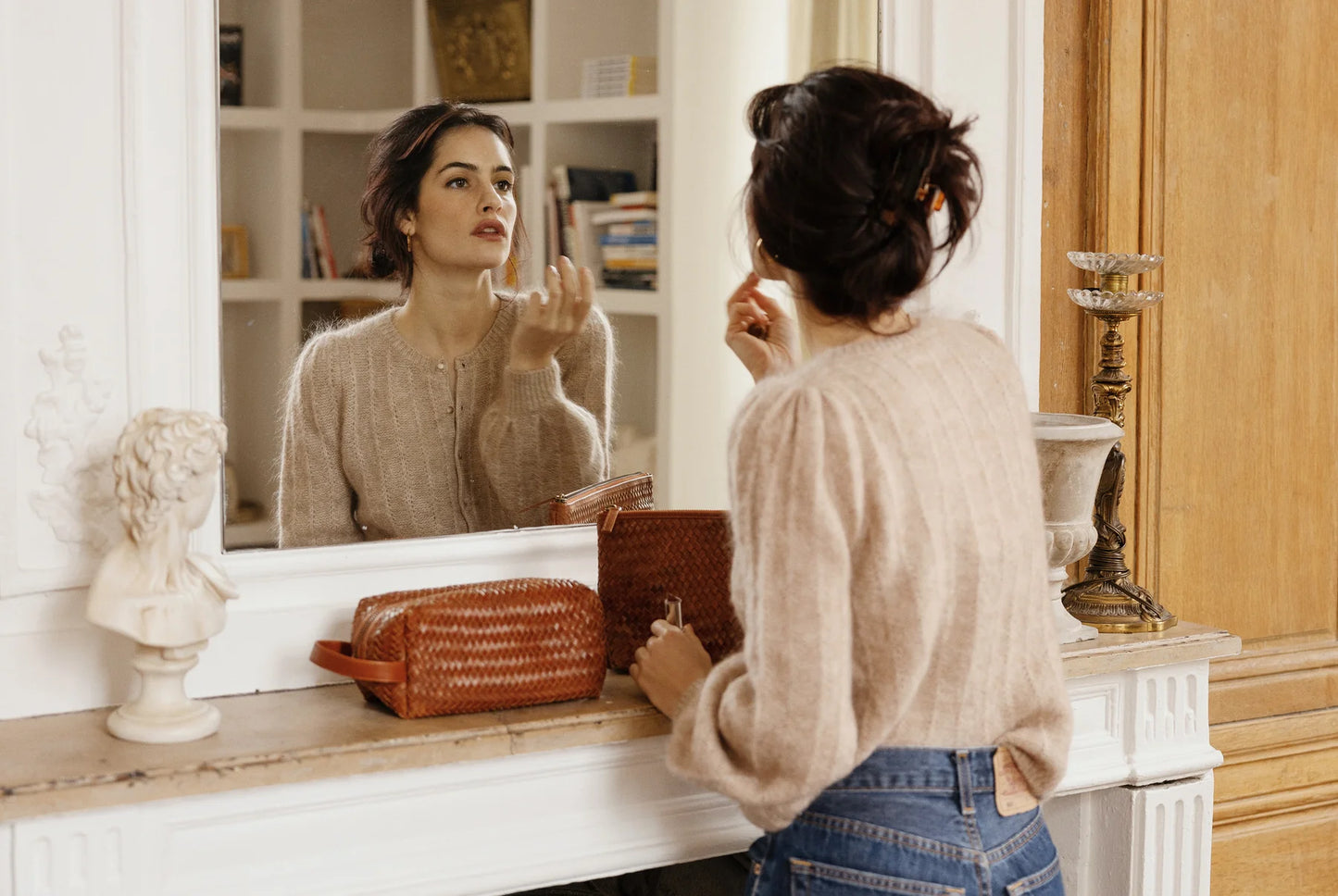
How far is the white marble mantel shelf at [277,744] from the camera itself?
151 centimetres

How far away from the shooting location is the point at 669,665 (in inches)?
69.8

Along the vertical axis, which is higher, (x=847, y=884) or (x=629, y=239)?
(x=629, y=239)

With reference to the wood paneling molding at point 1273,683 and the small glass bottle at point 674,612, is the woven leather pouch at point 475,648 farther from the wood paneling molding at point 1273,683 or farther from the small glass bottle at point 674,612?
the wood paneling molding at point 1273,683

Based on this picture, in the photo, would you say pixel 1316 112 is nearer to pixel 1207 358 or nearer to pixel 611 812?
pixel 1207 358

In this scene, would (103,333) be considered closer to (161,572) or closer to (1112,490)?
(161,572)

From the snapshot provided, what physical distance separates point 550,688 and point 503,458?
15.1 inches

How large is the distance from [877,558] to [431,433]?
0.78 m

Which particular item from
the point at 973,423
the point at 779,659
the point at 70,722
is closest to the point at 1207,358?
the point at 973,423

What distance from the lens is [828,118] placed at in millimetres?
1439

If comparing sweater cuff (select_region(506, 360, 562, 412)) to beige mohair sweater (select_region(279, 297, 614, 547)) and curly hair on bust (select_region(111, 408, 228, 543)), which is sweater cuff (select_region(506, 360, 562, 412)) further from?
curly hair on bust (select_region(111, 408, 228, 543))

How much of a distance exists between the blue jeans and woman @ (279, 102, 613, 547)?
71 centimetres

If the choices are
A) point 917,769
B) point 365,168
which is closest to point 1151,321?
point 917,769

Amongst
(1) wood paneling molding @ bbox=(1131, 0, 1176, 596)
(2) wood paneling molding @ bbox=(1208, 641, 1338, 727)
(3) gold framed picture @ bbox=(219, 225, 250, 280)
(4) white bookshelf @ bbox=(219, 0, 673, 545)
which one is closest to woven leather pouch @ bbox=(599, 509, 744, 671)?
(4) white bookshelf @ bbox=(219, 0, 673, 545)

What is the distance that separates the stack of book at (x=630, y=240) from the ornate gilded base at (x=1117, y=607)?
2.87ft
